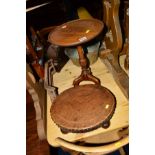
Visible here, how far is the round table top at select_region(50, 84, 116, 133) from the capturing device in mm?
1191

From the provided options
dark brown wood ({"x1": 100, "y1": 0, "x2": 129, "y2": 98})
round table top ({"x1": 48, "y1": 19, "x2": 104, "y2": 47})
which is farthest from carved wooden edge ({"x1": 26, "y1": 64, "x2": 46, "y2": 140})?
dark brown wood ({"x1": 100, "y1": 0, "x2": 129, "y2": 98})

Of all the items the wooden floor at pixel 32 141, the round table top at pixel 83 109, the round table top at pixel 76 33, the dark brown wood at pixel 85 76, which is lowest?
the wooden floor at pixel 32 141

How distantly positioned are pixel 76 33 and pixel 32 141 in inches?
29.8

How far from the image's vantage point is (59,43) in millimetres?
1428

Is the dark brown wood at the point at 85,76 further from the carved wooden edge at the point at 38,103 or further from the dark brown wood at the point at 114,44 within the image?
the carved wooden edge at the point at 38,103

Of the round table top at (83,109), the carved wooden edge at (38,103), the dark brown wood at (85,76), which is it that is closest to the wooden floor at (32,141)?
the carved wooden edge at (38,103)

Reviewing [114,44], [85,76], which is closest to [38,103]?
[85,76]

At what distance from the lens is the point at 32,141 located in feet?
5.15

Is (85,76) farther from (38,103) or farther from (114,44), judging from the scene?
(38,103)

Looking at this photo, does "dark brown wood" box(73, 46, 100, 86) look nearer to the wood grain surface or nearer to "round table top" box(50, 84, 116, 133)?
the wood grain surface

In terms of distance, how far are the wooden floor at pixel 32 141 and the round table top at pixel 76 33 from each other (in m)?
0.49

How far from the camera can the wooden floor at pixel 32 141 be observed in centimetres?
137
